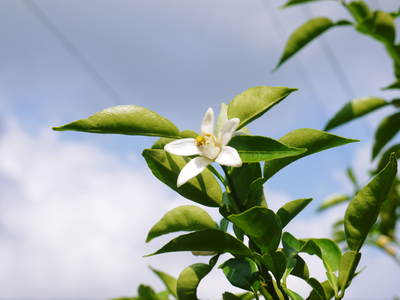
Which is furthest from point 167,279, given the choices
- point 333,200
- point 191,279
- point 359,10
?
point 333,200

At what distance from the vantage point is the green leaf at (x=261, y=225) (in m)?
0.61

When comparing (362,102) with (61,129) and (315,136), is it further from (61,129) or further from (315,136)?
(61,129)

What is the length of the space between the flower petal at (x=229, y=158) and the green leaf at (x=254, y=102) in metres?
0.07

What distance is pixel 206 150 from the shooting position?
65 centimetres

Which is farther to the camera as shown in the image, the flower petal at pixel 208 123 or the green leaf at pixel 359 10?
the green leaf at pixel 359 10

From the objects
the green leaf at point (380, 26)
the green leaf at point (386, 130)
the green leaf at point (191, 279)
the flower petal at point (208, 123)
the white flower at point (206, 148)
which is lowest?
the green leaf at point (191, 279)

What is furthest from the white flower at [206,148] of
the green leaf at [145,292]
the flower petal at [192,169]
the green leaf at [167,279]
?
the green leaf at [145,292]

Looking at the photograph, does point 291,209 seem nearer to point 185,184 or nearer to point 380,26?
point 185,184

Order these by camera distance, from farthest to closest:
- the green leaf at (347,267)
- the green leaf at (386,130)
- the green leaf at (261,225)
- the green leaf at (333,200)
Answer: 1. the green leaf at (333,200)
2. the green leaf at (386,130)
3. the green leaf at (347,267)
4. the green leaf at (261,225)

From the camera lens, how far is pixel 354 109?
1.65 meters

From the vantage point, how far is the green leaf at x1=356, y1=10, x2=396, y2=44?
1453 mm

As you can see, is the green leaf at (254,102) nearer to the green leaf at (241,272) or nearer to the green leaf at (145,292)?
the green leaf at (241,272)

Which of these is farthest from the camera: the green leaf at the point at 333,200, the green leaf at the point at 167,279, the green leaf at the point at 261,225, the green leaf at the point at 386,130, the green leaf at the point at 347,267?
the green leaf at the point at 333,200

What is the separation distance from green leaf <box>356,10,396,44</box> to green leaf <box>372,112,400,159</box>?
0.27m
